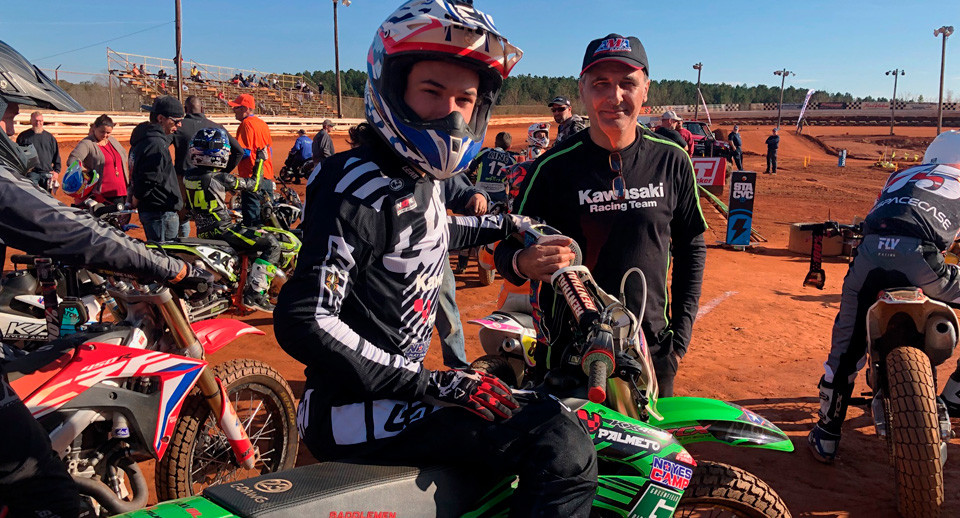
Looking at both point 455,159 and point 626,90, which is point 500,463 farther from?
point 626,90

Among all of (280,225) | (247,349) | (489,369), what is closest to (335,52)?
(280,225)

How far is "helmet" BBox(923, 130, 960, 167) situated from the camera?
4316mm

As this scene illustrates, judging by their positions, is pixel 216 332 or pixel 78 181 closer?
pixel 216 332

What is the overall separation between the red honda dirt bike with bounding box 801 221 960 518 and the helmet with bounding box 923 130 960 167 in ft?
2.99

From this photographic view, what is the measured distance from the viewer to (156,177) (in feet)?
26.5

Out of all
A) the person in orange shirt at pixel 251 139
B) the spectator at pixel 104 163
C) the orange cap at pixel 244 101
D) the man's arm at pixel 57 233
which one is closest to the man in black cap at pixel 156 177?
the spectator at pixel 104 163

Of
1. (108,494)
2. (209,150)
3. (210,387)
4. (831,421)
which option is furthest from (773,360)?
(209,150)

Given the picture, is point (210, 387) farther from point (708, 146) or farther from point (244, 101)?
point (708, 146)

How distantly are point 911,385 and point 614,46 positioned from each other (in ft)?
8.24

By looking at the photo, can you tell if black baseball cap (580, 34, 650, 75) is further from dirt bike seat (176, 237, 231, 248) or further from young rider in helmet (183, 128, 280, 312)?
young rider in helmet (183, 128, 280, 312)

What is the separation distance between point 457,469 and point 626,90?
191 centimetres

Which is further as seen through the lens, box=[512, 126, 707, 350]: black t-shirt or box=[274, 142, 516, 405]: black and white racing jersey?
box=[512, 126, 707, 350]: black t-shirt

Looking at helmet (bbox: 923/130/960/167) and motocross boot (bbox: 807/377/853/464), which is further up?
helmet (bbox: 923/130/960/167)

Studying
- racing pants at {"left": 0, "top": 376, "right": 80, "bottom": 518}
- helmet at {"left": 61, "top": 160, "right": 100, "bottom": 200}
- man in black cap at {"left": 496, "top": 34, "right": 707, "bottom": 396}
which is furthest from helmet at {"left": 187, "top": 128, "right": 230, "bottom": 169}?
racing pants at {"left": 0, "top": 376, "right": 80, "bottom": 518}
